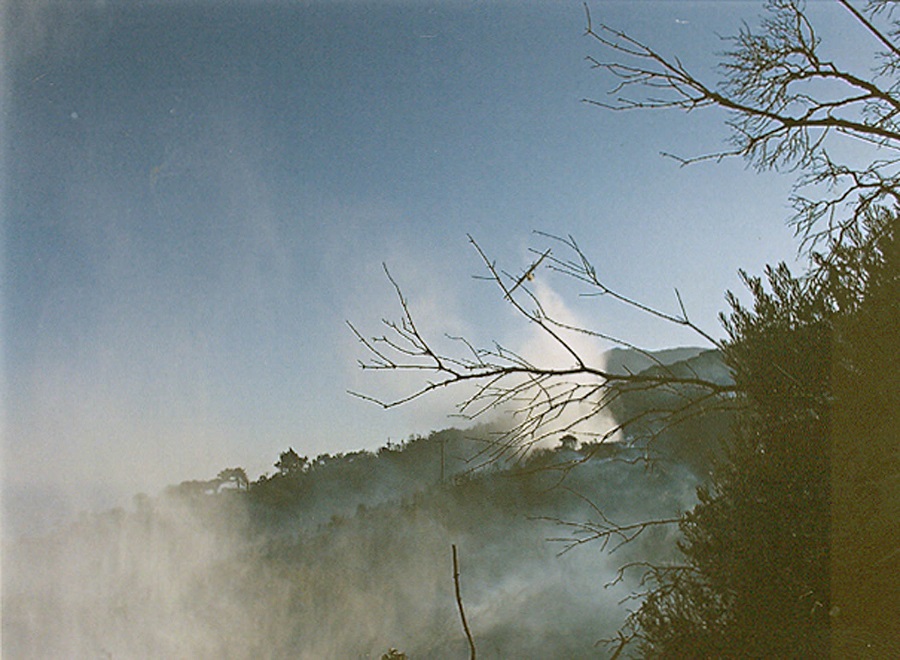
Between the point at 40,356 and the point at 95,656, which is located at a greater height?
the point at 40,356

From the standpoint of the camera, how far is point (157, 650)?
3.25 m

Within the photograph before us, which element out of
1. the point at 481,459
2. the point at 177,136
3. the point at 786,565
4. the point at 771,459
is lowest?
the point at 786,565

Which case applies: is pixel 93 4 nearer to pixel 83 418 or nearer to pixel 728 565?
pixel 83 418

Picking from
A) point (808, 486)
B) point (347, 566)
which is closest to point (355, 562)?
point (347, 566)

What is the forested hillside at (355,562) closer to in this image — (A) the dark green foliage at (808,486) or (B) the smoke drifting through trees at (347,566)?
(B) the smoke drifting through trees at (347,566)

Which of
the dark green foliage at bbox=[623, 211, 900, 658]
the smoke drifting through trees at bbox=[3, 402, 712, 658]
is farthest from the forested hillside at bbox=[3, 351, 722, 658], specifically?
the dark green foliage at bbox=[623, 211, 900, 658]

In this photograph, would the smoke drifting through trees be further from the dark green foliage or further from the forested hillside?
the dark green foliage

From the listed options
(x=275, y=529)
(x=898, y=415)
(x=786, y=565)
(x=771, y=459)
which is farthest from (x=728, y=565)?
(x=275, y=529)

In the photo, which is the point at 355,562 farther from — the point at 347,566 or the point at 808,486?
the point at 808,486

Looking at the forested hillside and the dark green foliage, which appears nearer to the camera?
the dark green foliage

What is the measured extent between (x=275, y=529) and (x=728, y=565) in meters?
2.38

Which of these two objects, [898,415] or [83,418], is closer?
[898,415]

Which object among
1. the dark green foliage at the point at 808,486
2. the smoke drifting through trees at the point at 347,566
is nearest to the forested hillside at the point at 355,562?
the smoke drifting through trees at the point at 347,566

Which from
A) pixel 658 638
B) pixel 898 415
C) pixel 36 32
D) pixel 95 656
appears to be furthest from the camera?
pixel 95 656
